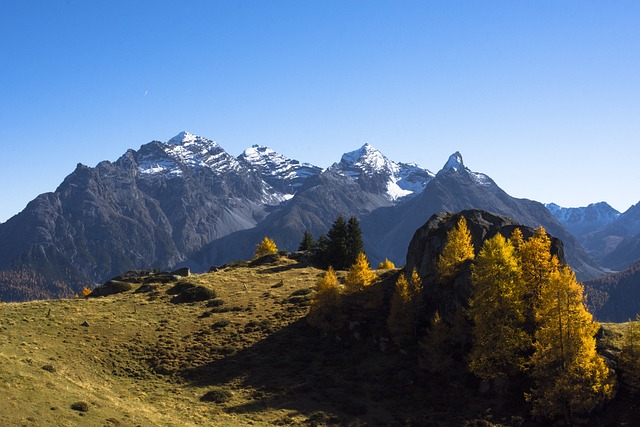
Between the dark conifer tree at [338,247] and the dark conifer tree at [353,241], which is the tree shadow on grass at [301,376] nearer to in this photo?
the dark conifer tree at [338,247]

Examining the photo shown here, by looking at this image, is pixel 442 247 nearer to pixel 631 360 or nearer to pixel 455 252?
pixel 455 252

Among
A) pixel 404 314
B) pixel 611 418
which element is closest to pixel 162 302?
pixel 404 314

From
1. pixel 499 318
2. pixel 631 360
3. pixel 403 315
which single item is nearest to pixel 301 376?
pixel 403 315

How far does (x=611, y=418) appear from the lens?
4241 cm

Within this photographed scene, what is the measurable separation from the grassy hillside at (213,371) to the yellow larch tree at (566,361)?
348 centimetres

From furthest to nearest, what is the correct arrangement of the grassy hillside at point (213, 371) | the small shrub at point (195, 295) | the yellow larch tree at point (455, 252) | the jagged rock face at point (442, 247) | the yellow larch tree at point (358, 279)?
the small shrub at point (195, 295), the yellow larch tree at point (358, 279), the yellow larch tree at point (455, 252), the jagged rock face at point (442, 247), the grassy hillside at point (213, 371)

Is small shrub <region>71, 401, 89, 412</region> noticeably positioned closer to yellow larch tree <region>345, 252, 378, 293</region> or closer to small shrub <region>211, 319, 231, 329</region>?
small shrub <region>211, 319, 231, 329</region>

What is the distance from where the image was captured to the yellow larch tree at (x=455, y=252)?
198 feet

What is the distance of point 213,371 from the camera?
56875mm

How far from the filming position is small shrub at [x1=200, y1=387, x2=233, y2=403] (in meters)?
49.3

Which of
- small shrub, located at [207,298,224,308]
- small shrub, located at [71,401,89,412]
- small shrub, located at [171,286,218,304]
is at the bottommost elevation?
small shrub, located at [71,401,89,412]

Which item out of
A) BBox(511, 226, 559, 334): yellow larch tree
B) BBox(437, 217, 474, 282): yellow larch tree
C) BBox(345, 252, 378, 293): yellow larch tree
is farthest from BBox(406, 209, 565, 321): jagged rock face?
BBox(511, 226, 559, 334): yellow larch tree

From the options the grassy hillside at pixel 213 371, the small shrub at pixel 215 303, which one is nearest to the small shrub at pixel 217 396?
the grassy hillside at pixel 213 371

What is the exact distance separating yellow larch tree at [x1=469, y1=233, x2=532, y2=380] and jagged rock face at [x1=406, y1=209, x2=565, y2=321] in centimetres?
597
